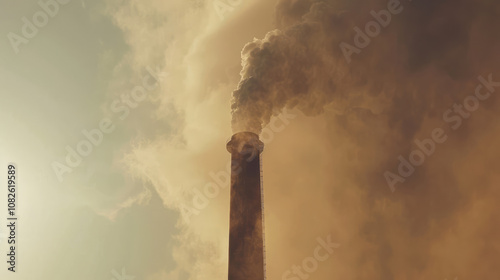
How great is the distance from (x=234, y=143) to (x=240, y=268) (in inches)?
181

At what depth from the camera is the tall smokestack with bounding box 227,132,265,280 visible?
1095cm

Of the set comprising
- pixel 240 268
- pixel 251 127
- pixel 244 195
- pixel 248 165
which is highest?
pixel 251 127

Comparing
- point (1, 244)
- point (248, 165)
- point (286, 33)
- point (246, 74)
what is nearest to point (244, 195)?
point (248, 165)

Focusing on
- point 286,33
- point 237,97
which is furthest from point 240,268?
point 286,33

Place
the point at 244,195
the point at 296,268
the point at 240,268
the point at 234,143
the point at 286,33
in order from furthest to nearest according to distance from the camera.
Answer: the point at 296,268, the point at 286,33, the point at 234,143, the point at 244,195, the point at 240,268

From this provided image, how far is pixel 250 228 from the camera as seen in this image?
37.7 ft

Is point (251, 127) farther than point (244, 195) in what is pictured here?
Yes

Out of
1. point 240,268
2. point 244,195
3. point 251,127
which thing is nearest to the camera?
point 240,268

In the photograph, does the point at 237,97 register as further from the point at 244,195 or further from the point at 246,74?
the point at 244,195

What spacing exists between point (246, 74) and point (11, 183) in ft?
38.2

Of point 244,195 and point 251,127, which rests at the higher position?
point 251,127

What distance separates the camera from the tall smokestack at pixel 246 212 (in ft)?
35.9

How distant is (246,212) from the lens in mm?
11742

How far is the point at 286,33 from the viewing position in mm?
15953
